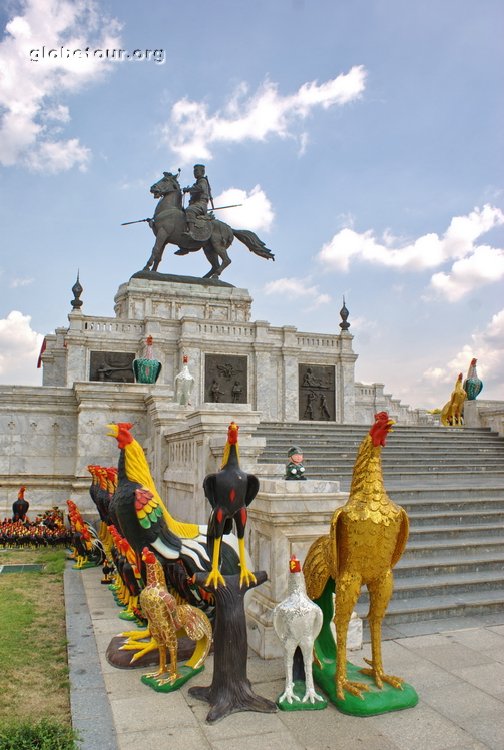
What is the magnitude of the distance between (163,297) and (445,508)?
18862 mm

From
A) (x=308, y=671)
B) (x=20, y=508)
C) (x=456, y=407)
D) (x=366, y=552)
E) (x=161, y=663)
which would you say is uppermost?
(x=456, y=407)

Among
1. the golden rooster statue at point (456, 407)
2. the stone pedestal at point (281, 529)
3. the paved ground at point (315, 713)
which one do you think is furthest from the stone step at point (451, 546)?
the golden rooster statue at point (456, 407)

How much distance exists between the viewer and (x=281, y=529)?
5.84 m

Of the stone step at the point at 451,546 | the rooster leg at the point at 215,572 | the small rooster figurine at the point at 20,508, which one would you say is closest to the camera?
the rooster leg at the point at 215,572

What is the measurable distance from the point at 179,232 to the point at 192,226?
0.68m

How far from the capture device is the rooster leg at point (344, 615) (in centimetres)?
449

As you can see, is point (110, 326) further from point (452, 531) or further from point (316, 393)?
point (452, 531)

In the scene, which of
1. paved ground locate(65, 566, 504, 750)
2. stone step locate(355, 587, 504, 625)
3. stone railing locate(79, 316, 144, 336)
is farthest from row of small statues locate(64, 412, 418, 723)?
stone railing locate(79, 316, 144, 336)

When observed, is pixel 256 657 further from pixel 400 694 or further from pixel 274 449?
pixel 274 449

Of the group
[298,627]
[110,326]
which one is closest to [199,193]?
[110,326]

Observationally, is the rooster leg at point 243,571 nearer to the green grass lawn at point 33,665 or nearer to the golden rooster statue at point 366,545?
the golden rooster statue at point 366,545

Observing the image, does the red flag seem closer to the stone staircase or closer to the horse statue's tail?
the horse statue's tail

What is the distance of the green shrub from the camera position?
368 centimetres

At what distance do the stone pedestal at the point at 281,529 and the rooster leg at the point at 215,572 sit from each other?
1.08 metres
